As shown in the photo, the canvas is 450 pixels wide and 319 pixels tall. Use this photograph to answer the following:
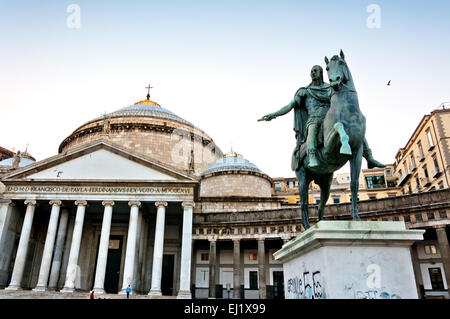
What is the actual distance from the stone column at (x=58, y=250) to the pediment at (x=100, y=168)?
323 centimetres

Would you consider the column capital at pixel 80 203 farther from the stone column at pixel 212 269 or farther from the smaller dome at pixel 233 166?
the smaller dome at pixel 233 166

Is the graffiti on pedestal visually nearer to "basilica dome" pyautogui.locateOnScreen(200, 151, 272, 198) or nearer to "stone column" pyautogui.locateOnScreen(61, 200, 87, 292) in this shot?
"stone column" pyautogui.locateOnScreen(61, 200, 87, 292)

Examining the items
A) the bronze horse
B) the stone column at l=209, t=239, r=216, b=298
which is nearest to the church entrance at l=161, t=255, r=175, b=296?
the stone column at l=209, t=239, r=216, b=298

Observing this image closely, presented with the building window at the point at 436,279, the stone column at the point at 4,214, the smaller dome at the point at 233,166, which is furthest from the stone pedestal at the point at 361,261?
the smaller dome at the point at 233,166

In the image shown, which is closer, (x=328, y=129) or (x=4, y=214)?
(x=328, y=129)

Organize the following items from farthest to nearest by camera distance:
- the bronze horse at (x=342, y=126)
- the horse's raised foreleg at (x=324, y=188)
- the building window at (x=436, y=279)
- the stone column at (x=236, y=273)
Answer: the stone column at (x=236, y=273), the building window at (x=436, y=279), the horse's raised foreleg at (x=324, y=188), the bronze horse at (x=342, y=126)

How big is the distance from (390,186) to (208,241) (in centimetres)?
3150

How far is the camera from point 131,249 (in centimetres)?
2356

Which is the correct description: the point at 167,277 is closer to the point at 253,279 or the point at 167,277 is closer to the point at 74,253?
the point at 253,279

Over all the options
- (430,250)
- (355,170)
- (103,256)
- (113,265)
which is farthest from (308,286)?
(113,265)

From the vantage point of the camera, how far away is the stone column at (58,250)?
2410 centimetres

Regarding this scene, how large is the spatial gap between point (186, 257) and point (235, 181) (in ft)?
44.8

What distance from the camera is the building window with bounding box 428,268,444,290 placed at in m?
24.0
